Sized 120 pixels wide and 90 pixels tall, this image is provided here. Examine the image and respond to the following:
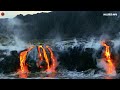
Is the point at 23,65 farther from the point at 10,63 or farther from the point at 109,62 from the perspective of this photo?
the point at 109,62

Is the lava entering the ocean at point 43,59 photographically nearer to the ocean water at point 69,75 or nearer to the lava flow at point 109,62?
the ocean water at point 69,75

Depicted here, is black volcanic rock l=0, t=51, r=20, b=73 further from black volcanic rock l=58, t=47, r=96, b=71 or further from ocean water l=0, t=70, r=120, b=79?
black volcanic rock l=58, t=47, r=96, b=71

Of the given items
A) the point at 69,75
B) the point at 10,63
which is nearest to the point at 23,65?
the point at 10,63

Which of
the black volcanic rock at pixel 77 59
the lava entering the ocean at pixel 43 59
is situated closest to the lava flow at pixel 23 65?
the lava entering the ocean at pixel 43 59

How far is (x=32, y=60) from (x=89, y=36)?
595 mm

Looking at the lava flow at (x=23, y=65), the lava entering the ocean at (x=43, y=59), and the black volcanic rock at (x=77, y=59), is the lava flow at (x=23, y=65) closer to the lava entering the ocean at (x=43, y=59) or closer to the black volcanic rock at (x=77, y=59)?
the lava entering the ocean at (x=43, y=59)

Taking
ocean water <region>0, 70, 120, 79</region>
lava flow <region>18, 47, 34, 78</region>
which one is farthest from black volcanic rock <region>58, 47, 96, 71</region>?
lava flow <region>18, 47, 34, 78</region>

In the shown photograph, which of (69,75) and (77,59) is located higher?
(77,59)

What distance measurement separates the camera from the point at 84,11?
112 inches

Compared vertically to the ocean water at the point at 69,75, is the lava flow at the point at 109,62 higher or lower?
higher

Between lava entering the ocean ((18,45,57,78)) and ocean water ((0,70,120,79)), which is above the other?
lava entering the ocean ((18,45,57,78))

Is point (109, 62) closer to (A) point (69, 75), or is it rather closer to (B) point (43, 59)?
(A) point (69, 75)

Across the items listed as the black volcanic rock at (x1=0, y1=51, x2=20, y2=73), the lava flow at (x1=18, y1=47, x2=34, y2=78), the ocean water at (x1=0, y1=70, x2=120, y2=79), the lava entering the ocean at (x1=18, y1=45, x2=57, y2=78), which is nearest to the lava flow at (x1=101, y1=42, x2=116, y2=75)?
the ocean water at (x1=0, y1=70, x2=120, y2=79)

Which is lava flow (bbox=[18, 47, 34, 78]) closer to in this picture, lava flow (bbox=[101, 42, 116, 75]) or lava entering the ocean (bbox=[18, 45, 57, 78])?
lava entering the ocean (bbox=[18, 45, 57, 78])
